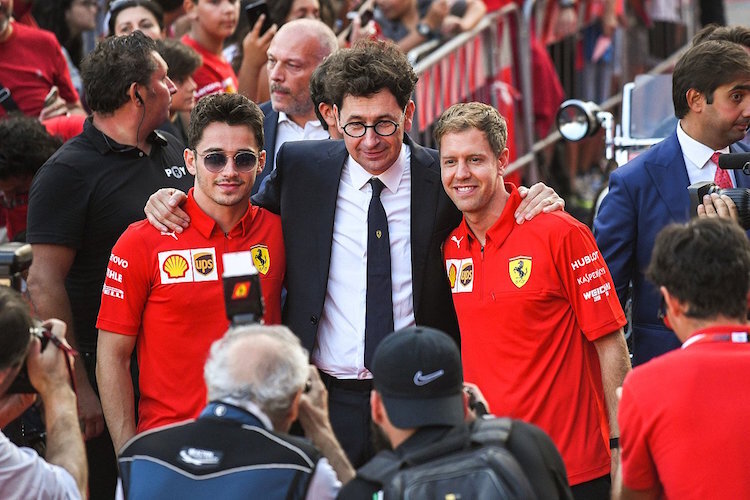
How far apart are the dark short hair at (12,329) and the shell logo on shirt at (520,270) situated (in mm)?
1826

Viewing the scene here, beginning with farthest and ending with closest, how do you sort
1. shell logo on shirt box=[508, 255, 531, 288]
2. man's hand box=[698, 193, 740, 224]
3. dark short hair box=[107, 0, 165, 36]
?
1. dark short hair box=[107, 0, 165, 36]
2. shell logo on shirt box=[508, 255, 531, 288]
3. man's hand box=[698, 193, 740, 224]

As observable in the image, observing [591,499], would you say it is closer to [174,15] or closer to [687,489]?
[687,489]

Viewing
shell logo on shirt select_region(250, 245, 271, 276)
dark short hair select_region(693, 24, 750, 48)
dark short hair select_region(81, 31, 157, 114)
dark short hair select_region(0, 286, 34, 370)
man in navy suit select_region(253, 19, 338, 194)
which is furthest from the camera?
man in navy suit select_region(253, 19, 338, 194)

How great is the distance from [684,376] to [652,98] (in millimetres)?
4371

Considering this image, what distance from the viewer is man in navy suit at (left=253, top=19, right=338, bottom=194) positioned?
680 centimetres

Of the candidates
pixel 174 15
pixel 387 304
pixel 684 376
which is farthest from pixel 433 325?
pixel 174 15

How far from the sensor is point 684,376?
353 cm

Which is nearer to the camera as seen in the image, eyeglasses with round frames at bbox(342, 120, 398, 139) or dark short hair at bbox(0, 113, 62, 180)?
eyeglasses with round frames at bbox(342, 120, 398, 139)

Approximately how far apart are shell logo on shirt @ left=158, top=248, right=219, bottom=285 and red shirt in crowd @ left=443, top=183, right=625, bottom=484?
1.04 m

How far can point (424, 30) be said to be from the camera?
9938 mm

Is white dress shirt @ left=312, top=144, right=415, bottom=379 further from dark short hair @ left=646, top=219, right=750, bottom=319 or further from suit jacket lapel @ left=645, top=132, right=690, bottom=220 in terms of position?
dark short hair @ left=646, top=219, right=750, bottom=319

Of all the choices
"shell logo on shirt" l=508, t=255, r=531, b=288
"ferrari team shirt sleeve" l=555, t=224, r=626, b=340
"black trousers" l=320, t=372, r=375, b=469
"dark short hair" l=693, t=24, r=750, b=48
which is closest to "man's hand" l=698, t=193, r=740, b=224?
"ferrari team shirt sleeve" l=555, t=224, r=626, b=340

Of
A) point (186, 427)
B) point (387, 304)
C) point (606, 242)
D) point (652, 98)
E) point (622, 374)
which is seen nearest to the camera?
point (186, 427)

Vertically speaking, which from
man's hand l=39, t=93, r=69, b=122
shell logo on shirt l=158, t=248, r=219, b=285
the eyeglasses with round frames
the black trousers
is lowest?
the black trousers
